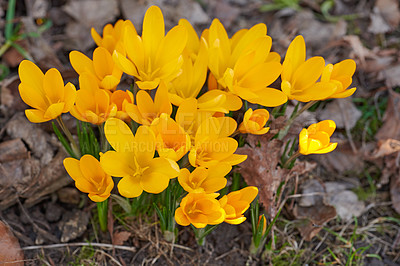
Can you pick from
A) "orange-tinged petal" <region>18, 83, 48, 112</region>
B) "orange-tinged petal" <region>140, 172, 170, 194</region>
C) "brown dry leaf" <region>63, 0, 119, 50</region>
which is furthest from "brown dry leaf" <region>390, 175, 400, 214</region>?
"brown dry leaf" <region>63, 0, 119, 50</region>

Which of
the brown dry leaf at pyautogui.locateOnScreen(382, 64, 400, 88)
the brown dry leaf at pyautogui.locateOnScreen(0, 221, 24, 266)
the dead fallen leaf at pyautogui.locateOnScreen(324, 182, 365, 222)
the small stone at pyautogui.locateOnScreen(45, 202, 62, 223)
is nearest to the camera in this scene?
the brown dry leaf at pyautogui.locateOnScreen(0, 221, 24, 266)

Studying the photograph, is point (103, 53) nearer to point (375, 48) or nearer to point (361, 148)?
point (361, 148)

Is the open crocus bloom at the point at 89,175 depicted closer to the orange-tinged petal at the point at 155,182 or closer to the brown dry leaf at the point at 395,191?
the orange-tinged petal at the point at 155,182

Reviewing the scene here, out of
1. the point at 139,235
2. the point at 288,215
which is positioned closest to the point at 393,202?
the point at 288,215

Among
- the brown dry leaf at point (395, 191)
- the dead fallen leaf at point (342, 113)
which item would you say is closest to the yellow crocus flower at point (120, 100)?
the dead fallen leaf at point (342, 113)

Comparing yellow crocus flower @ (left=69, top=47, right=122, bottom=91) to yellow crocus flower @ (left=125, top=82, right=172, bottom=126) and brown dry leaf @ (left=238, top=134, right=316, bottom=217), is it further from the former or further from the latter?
brown dry leaf @ (left=238, top=134, right=316, bottom=217)

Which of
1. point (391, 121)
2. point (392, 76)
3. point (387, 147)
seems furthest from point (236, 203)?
point (392, 76)
